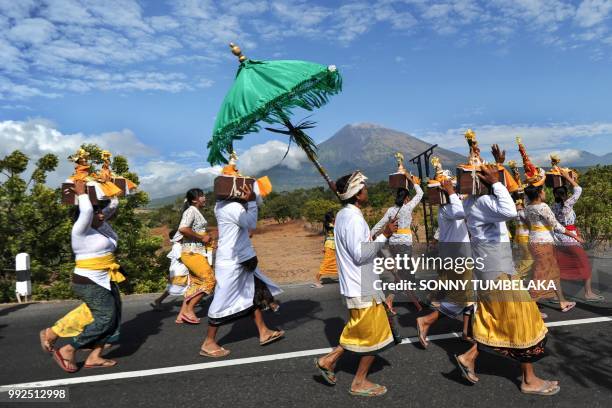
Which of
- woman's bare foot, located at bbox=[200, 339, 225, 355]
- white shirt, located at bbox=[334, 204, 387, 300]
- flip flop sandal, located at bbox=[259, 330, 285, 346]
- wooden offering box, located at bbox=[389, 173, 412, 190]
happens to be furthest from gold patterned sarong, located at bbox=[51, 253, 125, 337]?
wooden offering box, located at bbox=[389, 173, 412, 190]

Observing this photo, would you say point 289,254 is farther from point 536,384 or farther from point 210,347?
point 536,384

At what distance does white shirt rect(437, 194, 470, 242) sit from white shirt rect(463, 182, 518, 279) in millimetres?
801

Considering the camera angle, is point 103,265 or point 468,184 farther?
point 103,265

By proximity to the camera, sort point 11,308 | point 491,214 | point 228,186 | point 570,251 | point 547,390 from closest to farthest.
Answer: point 547,390 → point 491,214 → point 228,186 → point 570,251 → point 11,308

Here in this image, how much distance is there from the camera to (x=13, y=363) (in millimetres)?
4312

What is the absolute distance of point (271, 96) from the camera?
3711 mm

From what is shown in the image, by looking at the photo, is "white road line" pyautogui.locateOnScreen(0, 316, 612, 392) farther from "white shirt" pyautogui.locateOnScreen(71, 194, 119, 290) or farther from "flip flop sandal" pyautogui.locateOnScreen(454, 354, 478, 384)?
"flip flop sandal" pyautogui.locateOnScreen(454, 354, 478, 384)

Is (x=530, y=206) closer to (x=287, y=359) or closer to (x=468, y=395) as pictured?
(x=468, y=395)

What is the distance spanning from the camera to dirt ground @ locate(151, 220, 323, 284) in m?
13.5

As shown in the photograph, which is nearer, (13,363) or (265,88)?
(265,88)

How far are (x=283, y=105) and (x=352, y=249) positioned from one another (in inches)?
59.8

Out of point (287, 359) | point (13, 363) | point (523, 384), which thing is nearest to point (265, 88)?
point (287, 359)

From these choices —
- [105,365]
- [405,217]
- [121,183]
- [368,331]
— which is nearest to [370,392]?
[368,331]

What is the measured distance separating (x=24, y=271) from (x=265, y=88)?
20.4 ft
